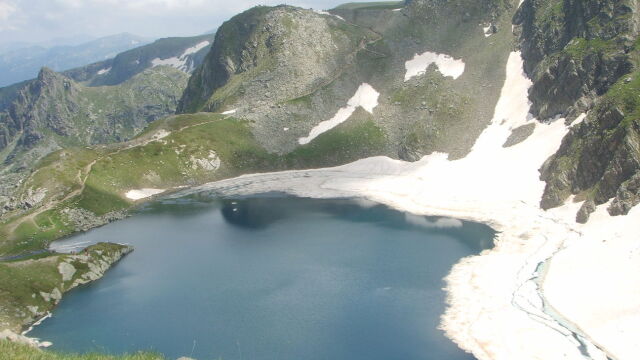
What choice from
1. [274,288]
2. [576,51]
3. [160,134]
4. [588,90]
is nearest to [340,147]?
[160,134]

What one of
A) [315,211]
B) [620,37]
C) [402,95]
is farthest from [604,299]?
[402,95]

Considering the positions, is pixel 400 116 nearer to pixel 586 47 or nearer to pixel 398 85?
pixel 398 85

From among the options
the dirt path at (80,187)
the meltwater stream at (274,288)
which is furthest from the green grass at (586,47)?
the dirt path at (80,187)

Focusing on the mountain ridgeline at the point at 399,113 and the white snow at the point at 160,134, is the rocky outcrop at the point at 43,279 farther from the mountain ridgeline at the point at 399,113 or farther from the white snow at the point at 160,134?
the white snow at the point at 160,134

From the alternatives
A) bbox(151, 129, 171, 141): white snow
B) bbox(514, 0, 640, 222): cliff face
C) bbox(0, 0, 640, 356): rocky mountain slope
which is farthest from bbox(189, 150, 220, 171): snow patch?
bbox(514, 0, 640, 222): cliff face

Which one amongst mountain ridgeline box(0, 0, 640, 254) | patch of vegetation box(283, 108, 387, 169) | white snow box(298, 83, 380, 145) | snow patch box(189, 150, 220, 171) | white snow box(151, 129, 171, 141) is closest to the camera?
mountain ridgeline box(0, 0, 640, 254)

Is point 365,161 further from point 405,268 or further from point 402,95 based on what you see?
point 405,268

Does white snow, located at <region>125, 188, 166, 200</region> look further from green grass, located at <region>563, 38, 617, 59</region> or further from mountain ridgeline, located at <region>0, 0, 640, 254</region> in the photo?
green grass, located at <region>563, 38, 617, 59</region>
